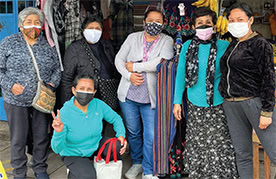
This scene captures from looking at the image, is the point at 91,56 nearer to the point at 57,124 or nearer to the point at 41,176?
the point at 57,124

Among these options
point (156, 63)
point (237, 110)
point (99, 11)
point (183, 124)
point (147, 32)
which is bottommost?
point (183, 124)

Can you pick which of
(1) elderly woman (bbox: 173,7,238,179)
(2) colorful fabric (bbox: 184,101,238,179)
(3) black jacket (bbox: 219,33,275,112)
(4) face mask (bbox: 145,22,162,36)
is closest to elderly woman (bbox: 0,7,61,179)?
(4) face mask (bbox: 145,22,162,36)

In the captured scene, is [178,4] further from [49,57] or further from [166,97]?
[49,57]

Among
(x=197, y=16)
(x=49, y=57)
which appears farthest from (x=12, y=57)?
(x=197, y=16)

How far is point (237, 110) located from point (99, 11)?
2.26 metres

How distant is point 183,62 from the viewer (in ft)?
9.50

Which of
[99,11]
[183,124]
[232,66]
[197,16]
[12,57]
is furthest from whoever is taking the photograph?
[99,11]

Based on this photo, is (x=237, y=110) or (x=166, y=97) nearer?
(x=237, y=110)

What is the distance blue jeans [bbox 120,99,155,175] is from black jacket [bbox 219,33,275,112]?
2.89 ft

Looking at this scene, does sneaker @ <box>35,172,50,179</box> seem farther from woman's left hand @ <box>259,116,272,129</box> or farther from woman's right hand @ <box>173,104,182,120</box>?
woman's left hand @ <box>259,116,272,129</box>

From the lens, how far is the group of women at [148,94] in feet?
8.17

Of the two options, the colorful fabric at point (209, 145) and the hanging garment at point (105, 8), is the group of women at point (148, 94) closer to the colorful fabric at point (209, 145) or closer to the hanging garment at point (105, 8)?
the colorful fabric at point (209, 145)

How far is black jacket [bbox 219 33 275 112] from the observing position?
238 centimetres

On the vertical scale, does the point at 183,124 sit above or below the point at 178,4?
below
